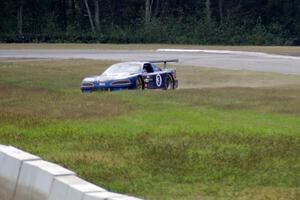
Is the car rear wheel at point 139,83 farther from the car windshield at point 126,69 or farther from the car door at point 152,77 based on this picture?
the car windshield at point 126,69

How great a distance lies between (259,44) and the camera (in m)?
78.2

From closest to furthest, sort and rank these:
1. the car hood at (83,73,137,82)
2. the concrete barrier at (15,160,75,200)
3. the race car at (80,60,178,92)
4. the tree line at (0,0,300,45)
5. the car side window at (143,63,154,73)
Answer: the concrete barrier at (15,160,75,200), the race car at (80,60,178,92), the car hood at (83,73,137,82), the car side window at (143,63,154,73), the tree line at (0,0,300,45)

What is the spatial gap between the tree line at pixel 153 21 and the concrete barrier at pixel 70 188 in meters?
65.6

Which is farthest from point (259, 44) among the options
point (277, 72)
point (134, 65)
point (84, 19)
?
point (134, 65)

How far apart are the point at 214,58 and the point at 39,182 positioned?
137 ft

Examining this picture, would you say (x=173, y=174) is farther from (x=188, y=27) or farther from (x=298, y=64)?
(x=188, y=27)

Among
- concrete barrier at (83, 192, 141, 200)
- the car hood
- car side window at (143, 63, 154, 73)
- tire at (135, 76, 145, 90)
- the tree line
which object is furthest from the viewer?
the tree line

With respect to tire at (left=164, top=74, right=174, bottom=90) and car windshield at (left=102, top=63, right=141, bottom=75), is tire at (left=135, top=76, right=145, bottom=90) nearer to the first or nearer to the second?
car windshield at (left=102, top=63, right=141, bottom=75)

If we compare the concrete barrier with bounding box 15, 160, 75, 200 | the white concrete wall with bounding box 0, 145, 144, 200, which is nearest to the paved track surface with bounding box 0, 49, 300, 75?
the white concrete wall with bounding box 0, 145, 144, 200

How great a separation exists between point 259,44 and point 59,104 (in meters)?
56.7

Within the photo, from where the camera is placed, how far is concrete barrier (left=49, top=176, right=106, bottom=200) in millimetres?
8836

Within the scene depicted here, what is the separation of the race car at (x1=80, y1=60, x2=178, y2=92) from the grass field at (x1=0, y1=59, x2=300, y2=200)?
3.79ft

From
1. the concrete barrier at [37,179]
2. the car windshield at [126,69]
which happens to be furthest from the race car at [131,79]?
the concrete barrier at [37,179]

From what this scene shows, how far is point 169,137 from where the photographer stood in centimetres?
1577
